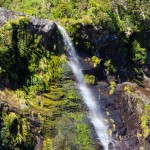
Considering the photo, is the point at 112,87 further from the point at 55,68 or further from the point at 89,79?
the point at 55,68

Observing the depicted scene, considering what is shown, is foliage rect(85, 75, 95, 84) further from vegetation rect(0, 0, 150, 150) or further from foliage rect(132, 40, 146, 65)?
foliage rect(132, 40, 146, 65)

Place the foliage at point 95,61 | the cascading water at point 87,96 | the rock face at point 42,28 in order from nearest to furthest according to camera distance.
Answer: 1. the cascading water at point 87,96
2. the rock face at point 42,28
3. the foliage at point 95,61

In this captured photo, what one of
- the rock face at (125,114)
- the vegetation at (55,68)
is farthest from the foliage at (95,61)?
the rock face at (125,114)

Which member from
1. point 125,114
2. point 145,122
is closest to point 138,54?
point 125,114

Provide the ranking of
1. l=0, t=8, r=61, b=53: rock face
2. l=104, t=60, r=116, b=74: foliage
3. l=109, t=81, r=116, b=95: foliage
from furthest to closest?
l=104, t=60, r=116, b=74: foliage → l=109, t=81, r=116, b=95: foliage → l=0, t=8, r=61, b=53: rock face

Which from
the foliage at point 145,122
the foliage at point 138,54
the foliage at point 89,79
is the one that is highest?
the foliage at point 138,54

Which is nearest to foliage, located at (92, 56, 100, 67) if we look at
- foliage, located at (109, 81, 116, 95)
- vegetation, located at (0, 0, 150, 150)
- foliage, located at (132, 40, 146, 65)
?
vegetation, located at (0, 0, 150, 150)

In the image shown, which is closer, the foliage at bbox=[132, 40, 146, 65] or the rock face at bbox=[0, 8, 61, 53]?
the rock face at bbox=[0, 8, 61, 53]

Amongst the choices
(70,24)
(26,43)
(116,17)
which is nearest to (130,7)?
(116,17)

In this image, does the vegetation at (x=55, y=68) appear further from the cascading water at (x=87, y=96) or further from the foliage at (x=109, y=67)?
the cascading water at (x=87, y=96)

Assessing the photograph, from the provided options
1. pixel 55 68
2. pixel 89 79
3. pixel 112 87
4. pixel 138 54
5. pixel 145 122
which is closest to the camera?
pixel 145 122
